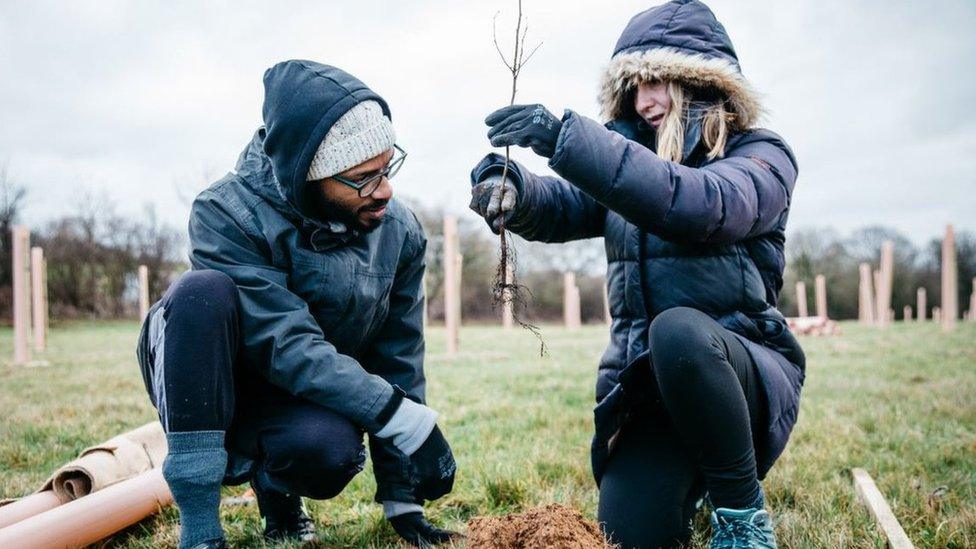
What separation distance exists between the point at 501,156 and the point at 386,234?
484mm

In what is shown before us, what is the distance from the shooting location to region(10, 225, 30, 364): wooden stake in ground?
29.7ft

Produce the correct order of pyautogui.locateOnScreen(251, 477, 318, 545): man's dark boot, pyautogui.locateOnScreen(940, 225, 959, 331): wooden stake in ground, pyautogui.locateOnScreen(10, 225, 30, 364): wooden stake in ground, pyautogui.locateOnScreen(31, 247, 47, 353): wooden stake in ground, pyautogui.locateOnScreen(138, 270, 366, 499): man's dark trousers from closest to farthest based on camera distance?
1. pyautogui.locateOnScreen(138, 270, 366, 499): man's dark trousers
2. pyautogui.locateOnScreen(251, 477, 318, 545): man's dark boot
3. pyautogui.locateOnScreen(10, 225, 30, 364): wooden stake in ground
4. pyautogui.locateOnScreen(31, 247, 47, 353): wooden stake in ground
5. pyautogui.locateOnScreen(940, 225, 959, 331): wooden stake in ground

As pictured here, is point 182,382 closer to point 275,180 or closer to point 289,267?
point 289,267

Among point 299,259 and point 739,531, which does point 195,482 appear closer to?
point 299,259

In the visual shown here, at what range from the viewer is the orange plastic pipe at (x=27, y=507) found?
2.17 m

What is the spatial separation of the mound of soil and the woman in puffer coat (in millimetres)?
475

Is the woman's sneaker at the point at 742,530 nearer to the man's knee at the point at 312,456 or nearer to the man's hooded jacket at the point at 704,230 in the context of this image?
the man's hooded jacket at the point at 704,230

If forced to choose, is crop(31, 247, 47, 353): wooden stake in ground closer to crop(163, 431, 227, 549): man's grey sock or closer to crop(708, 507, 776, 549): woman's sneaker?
crop(163, 431, 227, 549): man's grey sock

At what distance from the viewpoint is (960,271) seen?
45000 mm

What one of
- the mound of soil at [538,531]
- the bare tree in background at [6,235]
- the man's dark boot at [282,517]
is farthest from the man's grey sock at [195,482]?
the bare tree in background at [6,235]

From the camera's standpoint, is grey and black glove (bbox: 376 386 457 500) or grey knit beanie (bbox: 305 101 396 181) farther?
grey knit beanie (bbox: 305 101 396 181)

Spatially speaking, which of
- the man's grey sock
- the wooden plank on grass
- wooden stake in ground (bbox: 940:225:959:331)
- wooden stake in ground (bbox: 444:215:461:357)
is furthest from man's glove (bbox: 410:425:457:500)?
wooden stake in ground (bbox: 940:225:959:331)

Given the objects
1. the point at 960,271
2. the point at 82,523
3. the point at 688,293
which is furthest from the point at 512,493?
the point at 960,271

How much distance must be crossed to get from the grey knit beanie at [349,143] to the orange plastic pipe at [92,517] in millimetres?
1234
